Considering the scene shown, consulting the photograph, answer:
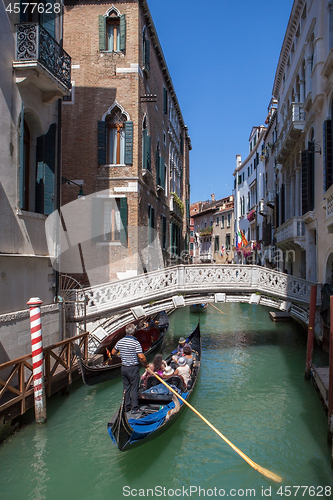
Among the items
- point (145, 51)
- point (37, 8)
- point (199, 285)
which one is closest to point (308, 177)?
point (199, 285)

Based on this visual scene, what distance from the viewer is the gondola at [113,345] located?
8961 millimetres

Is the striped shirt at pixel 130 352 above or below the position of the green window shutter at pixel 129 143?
below

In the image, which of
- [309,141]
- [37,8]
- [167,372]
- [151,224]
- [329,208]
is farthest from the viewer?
[151,224]

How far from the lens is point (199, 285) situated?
12.0 meters

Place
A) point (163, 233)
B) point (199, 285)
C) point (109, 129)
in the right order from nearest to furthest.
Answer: point (199, 285) < point (109, 129) < point (163, 233)

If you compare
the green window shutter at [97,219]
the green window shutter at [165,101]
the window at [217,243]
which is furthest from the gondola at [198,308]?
the window at [217,243]

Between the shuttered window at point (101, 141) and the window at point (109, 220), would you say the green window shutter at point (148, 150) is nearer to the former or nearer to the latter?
the shuttered window at point (101, 141)

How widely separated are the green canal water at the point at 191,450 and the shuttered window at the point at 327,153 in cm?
512

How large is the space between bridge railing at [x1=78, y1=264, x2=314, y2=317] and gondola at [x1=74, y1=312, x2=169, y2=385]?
110 cm

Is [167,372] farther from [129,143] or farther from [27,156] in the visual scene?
[129,143]

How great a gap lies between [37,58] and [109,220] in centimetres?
629

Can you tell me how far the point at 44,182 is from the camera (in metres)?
9.20

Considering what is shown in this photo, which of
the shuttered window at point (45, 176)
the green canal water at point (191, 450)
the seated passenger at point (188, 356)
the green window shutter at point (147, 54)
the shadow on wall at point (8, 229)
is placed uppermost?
the green window shutter at point (147, 54)

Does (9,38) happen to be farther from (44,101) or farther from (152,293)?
(152,293)
